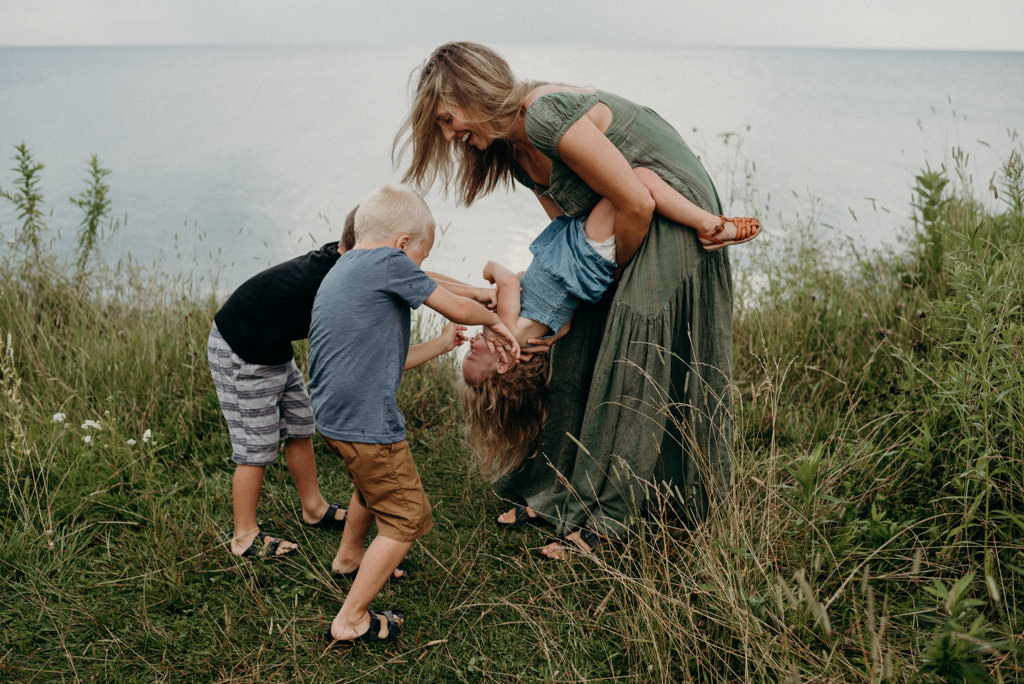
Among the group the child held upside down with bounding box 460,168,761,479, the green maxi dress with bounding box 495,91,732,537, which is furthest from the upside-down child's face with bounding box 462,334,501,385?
the green maxi dress with bounding box 495,91,732,537

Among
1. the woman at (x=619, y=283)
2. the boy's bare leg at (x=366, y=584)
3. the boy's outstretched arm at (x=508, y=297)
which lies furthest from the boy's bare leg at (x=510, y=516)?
the boy's outstretched arm at (x=508, y=297)

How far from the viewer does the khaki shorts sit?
2209 millimetres

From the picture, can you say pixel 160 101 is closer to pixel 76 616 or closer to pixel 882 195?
pixel 882 195

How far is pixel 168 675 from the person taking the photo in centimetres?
217

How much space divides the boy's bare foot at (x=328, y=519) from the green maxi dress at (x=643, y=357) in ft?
3.05

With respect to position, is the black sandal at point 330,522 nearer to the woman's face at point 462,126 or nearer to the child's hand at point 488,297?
the child's hand at point 488,297

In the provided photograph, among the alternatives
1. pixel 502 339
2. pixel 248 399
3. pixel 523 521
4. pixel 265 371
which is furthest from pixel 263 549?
pixel 502 339

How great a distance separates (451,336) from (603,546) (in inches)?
40.9

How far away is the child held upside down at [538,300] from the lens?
242 cm

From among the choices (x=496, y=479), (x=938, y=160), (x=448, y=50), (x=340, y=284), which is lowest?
(x=496, y=479)

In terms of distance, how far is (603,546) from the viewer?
273 cm

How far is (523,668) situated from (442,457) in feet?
4.74

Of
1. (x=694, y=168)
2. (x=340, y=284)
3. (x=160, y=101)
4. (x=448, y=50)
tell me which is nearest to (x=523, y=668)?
(x=340, y=284)

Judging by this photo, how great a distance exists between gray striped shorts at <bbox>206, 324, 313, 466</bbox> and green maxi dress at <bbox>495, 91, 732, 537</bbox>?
1109 millimetres
